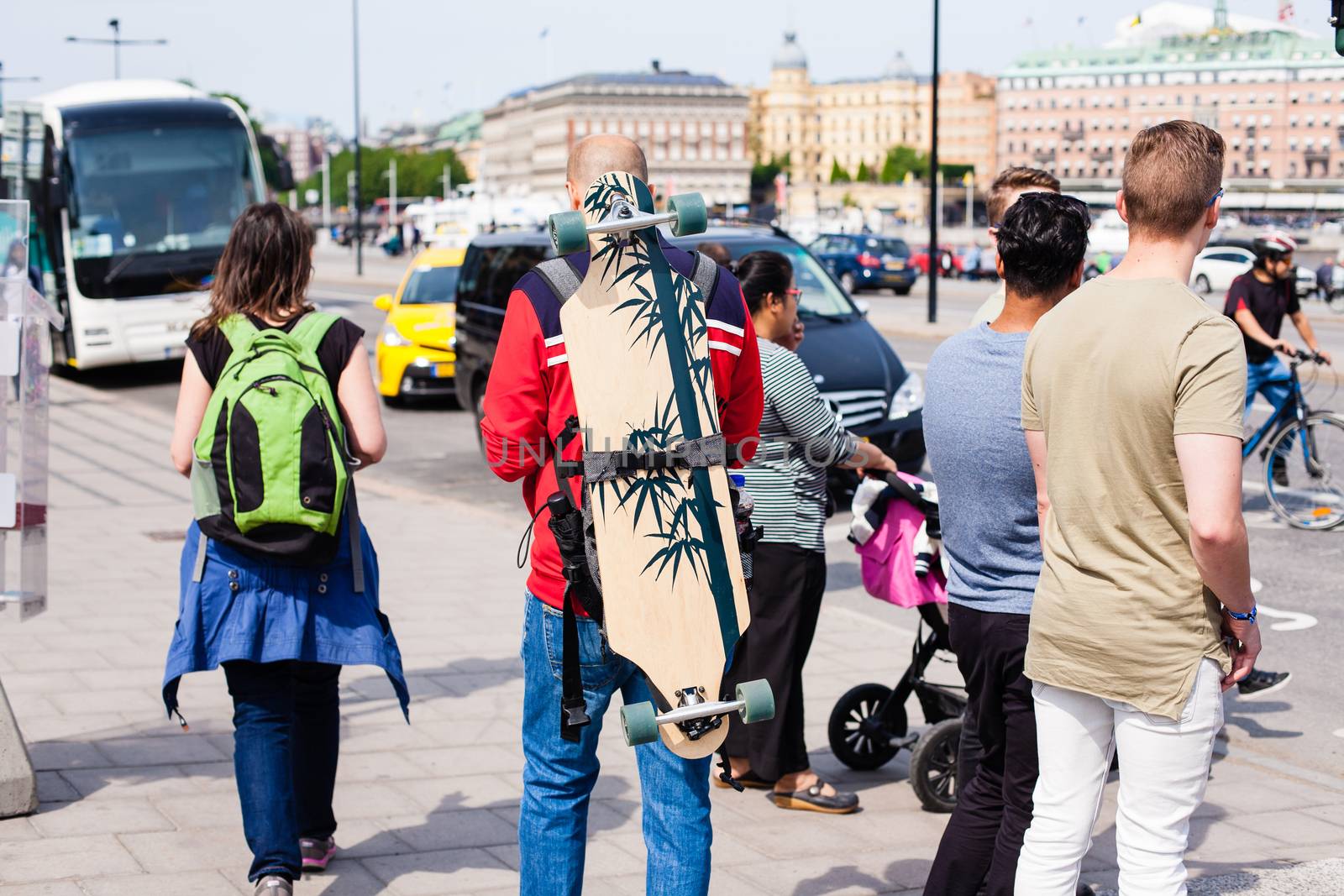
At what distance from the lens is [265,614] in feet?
12.8

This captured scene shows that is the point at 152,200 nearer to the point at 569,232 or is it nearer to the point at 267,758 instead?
the point at 267,758

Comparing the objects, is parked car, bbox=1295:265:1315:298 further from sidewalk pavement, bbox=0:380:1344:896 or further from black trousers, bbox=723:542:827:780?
black trousers, bbox=723:542:827:780

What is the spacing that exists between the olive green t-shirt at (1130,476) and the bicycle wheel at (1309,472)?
7.01m

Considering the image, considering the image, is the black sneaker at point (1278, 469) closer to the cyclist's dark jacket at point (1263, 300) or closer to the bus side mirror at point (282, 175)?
the cyclist's dark jacket at point (1263, 300)

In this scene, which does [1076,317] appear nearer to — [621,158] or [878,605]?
[621,158]

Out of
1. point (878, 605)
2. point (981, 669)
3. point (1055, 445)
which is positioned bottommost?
point (878, 605)

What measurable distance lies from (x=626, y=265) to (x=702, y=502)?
44 centimetres

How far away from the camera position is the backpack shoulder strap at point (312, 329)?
3.92m

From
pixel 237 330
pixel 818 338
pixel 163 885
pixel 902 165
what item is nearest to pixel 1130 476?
pixel 237 330

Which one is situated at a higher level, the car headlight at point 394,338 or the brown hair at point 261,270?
the brown hair at point 261,270

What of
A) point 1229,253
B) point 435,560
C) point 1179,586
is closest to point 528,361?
point 1179,586

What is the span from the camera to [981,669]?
354 cm

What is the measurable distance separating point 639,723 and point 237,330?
159 centimetres

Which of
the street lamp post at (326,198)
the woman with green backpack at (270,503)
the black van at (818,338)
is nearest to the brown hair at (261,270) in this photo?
the woman with green backpack at (270,503)
